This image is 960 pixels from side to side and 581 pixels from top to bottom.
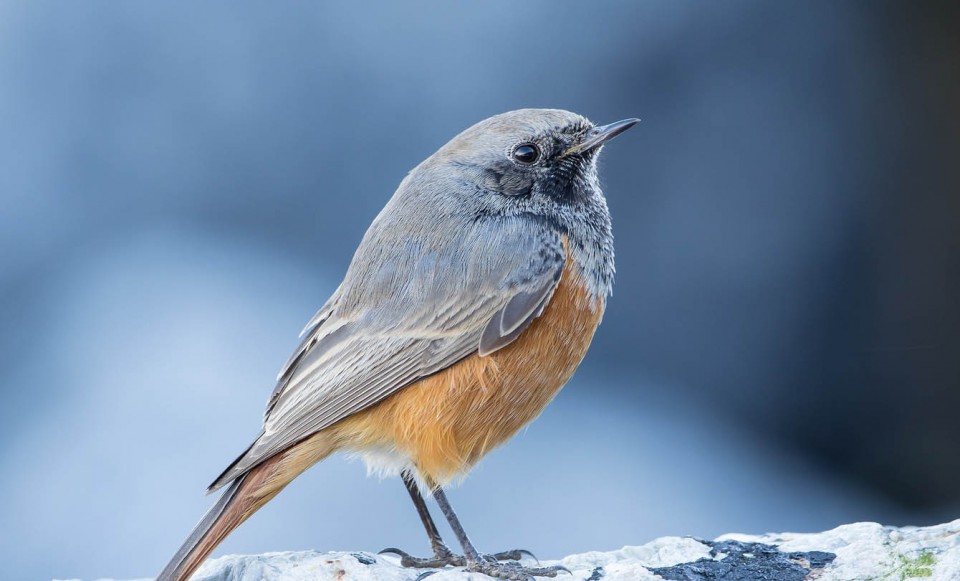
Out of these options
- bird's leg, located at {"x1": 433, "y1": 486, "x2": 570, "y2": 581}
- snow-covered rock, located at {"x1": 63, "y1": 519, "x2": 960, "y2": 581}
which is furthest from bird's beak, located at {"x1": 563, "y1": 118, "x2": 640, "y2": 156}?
snow-covered rock, located at {"x1": 63, "y1": 519, "x2": 960, "y2": 581}

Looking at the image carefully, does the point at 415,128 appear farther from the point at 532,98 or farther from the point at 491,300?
the point at 491,300

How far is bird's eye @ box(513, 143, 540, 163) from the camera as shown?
424cm

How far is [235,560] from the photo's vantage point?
149 inches

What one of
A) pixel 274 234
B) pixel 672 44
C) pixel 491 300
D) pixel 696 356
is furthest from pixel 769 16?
pixel 491 300

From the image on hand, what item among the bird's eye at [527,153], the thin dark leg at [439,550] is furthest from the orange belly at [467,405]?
the bird's eye at [527,153]

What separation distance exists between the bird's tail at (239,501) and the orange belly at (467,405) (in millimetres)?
153

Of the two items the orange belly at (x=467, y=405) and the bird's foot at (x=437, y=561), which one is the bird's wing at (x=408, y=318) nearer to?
the orange belly at (x=467, y=405)

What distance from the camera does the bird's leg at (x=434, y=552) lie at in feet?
13.4

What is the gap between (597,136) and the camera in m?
4.27

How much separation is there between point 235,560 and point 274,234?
3.28 m

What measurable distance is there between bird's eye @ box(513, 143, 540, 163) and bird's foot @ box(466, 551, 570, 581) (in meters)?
1.47

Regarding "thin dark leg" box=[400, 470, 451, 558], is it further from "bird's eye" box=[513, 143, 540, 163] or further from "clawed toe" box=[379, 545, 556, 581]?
"bird's eye" box=[513, 143, 540, 163]

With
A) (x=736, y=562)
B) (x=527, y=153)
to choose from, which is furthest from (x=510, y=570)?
(x=527, y=153)

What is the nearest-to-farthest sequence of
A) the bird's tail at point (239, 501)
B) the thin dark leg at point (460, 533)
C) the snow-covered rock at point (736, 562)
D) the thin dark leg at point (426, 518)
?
the snow-covered rock at point (736, 562)
the bird's tail at point (239, 501)
the thin dark leg at point (460, 533)
the thin dark leg at point (426, 518)
